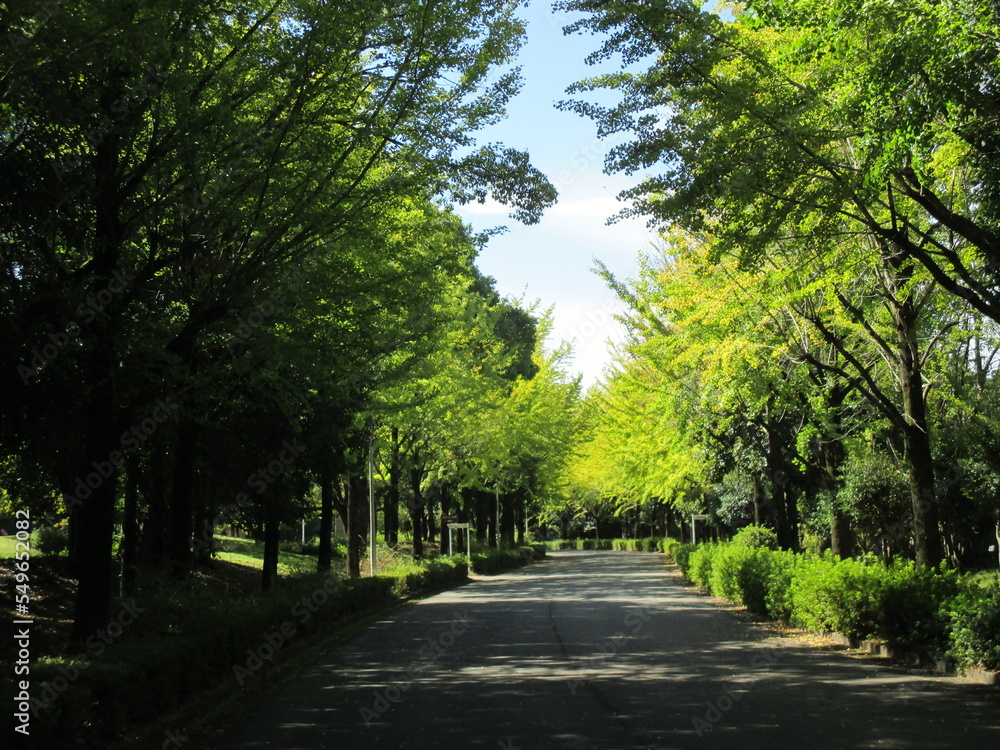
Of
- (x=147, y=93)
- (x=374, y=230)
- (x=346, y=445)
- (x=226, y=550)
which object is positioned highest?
(x=147, y=93)

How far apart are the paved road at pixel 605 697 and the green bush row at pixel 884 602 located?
559mm

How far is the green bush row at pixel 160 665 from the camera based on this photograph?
22.2 ft

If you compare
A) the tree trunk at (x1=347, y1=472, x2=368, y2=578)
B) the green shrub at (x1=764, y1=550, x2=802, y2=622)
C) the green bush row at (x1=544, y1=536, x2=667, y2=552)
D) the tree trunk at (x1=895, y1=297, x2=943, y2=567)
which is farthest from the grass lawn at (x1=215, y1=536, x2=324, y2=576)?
the green bush row at (x1=544, y1=536, x2=667, y2=552)

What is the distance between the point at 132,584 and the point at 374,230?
7799 millimetres

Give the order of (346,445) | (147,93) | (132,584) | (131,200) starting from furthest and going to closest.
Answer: (346,445) → (132,584) → (131,200) → (147,93)

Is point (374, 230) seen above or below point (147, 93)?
below

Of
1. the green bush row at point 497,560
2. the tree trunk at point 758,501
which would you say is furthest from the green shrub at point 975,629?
the green bush row at point 497,560

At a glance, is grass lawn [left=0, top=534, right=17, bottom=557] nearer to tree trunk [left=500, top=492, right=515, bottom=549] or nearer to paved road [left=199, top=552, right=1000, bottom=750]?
paved road [left=199, top=552, right=1000, bottom=750]

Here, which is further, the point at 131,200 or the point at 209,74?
the point at 131,200

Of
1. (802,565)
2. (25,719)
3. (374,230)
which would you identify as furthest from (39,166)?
(802,565)

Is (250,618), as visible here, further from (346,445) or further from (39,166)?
(346,445)

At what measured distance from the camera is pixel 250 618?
11.8 metres

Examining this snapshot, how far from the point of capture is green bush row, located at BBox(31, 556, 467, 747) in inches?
266

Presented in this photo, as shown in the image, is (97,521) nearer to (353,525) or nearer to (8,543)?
(353,525)
